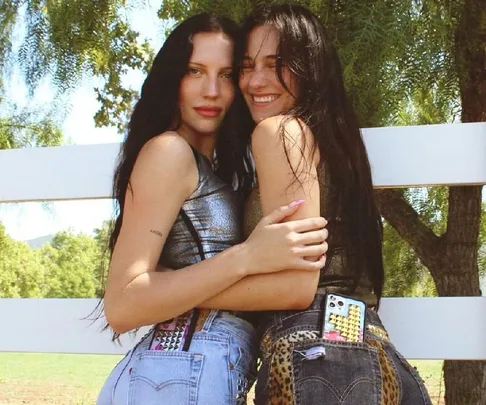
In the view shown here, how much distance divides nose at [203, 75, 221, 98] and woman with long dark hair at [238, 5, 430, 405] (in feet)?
0.16

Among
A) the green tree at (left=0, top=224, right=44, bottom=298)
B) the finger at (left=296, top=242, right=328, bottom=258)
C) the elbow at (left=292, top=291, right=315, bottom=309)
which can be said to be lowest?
the green tree at (left=0, top=224, right=44, bottom=298)

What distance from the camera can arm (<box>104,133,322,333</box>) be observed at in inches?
54.0

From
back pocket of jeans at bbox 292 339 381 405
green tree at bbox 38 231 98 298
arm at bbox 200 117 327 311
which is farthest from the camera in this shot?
green tree at bbox 38 231 98 298

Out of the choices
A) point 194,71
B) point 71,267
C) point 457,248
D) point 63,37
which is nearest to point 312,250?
point 194,71

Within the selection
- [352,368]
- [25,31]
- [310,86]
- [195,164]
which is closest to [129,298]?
[195,164]

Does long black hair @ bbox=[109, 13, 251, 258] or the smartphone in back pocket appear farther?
long black hair @ bbox=[109, 13, 251, 258]

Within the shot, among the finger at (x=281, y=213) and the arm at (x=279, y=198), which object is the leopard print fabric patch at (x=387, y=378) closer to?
the arm at (x=279, y=198)

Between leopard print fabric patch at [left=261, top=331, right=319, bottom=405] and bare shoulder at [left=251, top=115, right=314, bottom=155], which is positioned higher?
bare shoulder at [left=251, top=115, right=314, bottom=155]

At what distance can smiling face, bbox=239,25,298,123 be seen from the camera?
1521mm

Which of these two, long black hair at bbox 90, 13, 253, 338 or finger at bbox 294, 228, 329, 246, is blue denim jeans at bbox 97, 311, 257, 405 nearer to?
finger at bbox 294, 228, 329, 246

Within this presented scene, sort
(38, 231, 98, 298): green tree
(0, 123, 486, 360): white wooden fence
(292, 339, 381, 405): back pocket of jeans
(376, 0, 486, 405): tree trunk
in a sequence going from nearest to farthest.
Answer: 1. (292, 339, 381, 405): back pocket of jeans
2. (0, 123, 486, 360): white wooden fence
3. (376, 0, 486, 405): tree trunk
4. (38, 231, 98, 298): green tree

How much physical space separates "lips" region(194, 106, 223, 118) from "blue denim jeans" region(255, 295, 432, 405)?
43cm

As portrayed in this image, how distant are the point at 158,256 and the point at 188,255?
0.22 feet

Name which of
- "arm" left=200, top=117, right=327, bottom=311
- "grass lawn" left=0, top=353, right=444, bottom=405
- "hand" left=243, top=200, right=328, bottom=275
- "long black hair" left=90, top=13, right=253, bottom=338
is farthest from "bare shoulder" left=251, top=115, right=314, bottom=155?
"grass lawn" left=0, top=353, right=444, bottom=405
